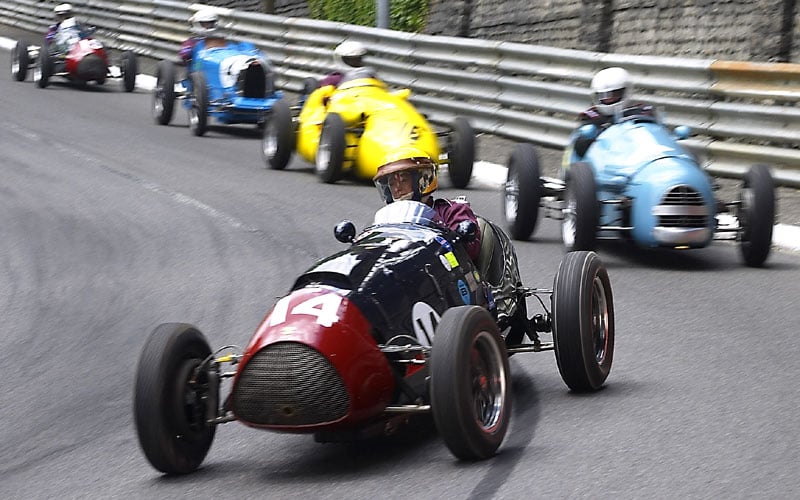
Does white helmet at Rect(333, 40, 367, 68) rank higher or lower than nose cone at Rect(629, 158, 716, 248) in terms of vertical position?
higher

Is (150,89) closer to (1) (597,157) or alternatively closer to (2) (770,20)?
(2) (770,20)

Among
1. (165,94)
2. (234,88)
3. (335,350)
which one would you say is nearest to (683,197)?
(335,350)

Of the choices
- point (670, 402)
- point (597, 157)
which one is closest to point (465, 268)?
point (670, 402)

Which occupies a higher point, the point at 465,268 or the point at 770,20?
the point at 770,20

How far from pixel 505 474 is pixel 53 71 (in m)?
19.9

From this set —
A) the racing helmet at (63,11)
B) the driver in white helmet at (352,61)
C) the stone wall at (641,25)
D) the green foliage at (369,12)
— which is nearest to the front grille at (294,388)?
the driver in white helmet at (352,61)

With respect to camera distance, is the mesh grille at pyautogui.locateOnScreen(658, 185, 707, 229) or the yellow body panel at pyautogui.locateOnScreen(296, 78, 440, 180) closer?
the mesh grille at pyautogui.locateOnScreen(658, 185, 707, 229)

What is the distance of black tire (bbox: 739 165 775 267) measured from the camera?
33.1ft

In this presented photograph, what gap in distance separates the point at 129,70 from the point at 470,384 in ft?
60.9

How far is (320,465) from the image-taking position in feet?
20.1

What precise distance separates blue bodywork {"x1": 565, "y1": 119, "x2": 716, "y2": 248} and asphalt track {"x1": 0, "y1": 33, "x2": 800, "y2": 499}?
301 millimetres

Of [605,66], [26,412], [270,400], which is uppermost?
[605,66]

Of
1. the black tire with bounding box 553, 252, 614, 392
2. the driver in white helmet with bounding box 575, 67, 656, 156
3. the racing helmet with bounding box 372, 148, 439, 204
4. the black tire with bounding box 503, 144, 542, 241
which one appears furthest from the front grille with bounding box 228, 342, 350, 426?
the driver in white helmet with bounding box 575, 67, 656, 156

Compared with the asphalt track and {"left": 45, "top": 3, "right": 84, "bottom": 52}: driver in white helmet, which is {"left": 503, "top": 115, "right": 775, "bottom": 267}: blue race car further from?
{"left": 45, "top": 3, "right": 84, "bottom": 52}: driver in white helmet
